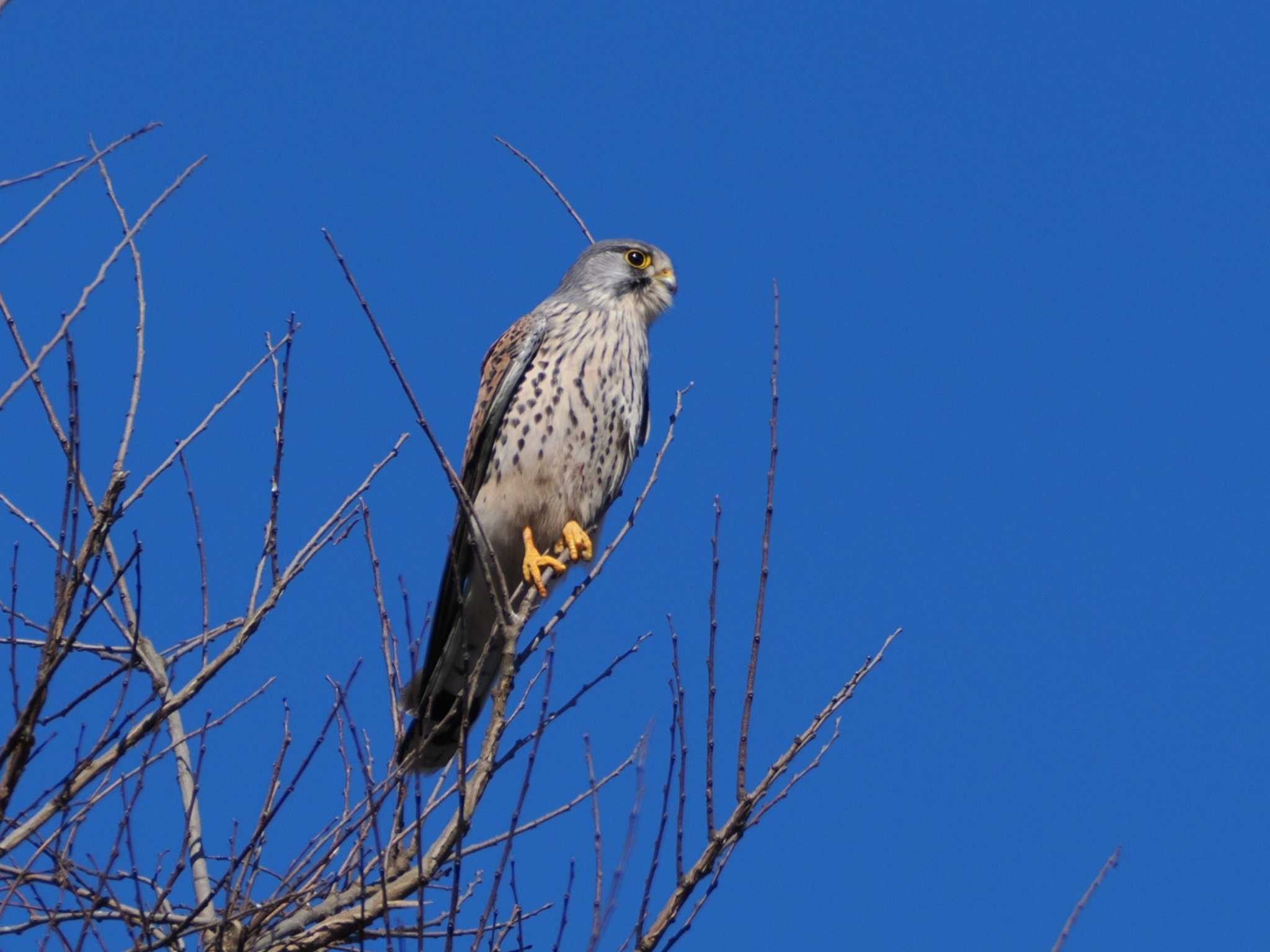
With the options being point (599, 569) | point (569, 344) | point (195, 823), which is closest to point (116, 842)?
point (195, 823)

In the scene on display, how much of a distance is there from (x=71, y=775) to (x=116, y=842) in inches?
6.0

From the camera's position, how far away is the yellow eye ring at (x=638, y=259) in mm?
5441

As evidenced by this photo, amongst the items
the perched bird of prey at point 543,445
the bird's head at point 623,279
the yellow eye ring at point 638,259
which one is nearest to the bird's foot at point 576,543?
the perched bird of prey at point 543,445

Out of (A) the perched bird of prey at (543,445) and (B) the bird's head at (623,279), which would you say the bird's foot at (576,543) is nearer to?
(A) the perched bird of prey at (543,445)

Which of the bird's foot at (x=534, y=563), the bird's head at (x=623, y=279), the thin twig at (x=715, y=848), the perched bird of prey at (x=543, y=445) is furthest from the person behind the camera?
the bird's head at (x=623, y=279)

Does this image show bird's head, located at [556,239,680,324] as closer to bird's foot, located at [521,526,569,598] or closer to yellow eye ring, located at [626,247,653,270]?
yellow eye ring, located at [626,247,653,270]

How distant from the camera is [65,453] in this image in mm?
2889

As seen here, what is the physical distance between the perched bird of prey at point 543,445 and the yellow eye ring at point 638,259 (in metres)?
0.18

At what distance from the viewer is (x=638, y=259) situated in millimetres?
5473

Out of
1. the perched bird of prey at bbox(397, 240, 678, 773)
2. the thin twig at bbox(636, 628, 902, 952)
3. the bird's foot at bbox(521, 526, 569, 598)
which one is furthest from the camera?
the perched bird of prey at bbox(397, 240, 678, 773)

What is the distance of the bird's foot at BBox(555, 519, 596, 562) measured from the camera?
187 inches

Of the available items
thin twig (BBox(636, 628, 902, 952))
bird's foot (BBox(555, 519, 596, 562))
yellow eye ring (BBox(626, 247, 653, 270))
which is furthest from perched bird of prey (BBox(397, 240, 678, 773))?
thin twig (BBox(636, 628, 902, 952))

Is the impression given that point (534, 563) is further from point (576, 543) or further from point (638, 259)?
point (638, 259)

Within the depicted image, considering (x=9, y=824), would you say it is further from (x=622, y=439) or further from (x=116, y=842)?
(x=622, y=439)
